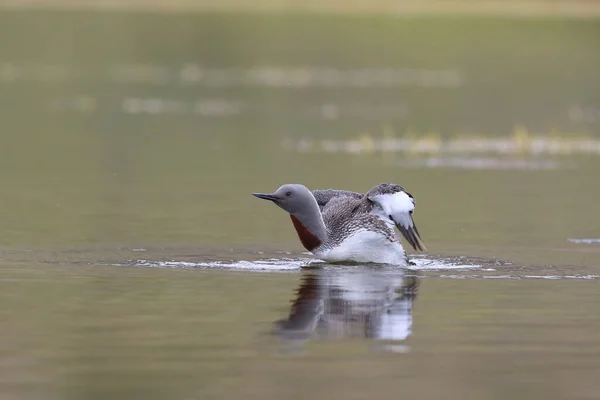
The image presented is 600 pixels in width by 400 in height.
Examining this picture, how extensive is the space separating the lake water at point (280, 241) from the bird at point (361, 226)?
0.80 ft

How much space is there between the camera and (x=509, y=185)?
2238cm

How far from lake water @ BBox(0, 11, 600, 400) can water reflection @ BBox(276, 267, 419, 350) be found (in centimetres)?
4

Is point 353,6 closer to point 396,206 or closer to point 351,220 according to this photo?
point 351,220

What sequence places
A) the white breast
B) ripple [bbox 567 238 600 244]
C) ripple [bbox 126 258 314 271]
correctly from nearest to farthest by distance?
ripple [bbox 126 258 314 271]
the white breast
ripple [bbox 567 238 600 244]

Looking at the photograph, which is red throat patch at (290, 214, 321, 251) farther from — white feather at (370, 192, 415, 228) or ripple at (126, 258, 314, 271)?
white feather at (370, 192, 415, 228)

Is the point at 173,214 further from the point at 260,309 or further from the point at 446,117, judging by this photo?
the point at 446,117

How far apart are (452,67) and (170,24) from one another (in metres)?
18.7

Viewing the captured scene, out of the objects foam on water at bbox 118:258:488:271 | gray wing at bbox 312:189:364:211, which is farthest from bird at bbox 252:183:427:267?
gray wing at bbox 312:189:364:211

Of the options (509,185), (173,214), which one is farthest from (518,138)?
(173,214)

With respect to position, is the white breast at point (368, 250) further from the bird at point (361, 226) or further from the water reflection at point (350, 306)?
the water reflection at point (350, 306)

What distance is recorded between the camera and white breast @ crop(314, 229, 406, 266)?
14.8m

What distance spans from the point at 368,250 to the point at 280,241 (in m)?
2.11

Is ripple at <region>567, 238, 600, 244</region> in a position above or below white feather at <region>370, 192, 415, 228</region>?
below

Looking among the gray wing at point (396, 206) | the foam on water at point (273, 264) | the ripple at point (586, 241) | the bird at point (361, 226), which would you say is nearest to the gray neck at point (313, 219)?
the bird at point (361, 226)
